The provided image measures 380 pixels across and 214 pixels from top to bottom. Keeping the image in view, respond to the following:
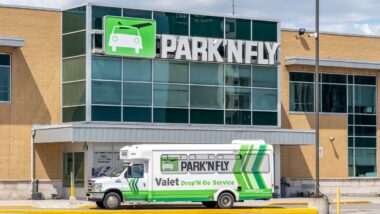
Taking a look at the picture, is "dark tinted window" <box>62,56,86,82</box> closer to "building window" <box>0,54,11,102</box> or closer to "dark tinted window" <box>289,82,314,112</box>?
"building window" <box>0,54,11,102</box>

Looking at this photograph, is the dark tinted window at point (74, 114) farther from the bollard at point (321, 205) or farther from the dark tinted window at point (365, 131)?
the dark tinted window at point (365, 131)

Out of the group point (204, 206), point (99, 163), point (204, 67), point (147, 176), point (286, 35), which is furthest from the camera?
point (286, 35)

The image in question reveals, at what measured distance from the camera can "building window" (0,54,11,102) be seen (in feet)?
135

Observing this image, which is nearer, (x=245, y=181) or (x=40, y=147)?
(x=245, y=181)

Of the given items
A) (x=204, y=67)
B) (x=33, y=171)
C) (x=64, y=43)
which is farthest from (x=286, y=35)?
(x=33, y=171)

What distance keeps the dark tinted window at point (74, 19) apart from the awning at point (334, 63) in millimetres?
12350

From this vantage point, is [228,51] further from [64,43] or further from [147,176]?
[147,176]

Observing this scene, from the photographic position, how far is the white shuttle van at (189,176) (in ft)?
114

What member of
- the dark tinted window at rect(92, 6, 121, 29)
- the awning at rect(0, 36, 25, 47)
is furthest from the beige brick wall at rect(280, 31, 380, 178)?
the awning at rect(0, 36, 25, 47)

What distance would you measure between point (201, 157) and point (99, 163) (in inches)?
281

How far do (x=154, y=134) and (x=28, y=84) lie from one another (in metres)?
6.33

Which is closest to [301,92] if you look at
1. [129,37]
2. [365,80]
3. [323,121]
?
[323,121]

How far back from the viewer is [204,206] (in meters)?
37.2

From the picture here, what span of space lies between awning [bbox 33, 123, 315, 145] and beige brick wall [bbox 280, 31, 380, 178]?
10.3ft
